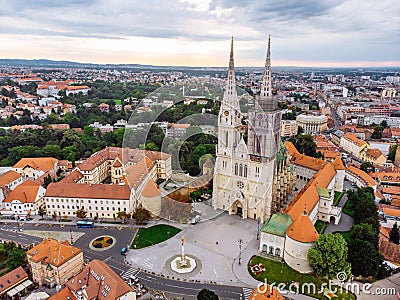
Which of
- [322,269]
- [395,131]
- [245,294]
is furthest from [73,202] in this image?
[395,131]

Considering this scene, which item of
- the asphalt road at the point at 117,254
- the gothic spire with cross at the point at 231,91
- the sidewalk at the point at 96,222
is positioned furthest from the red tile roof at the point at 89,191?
the gothic spire with cross at the point at 231,91

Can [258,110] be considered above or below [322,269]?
above

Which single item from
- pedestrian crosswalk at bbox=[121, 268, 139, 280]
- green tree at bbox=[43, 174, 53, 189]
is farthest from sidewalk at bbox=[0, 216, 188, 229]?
green tree at bbox=[43, 174, 53, 189]

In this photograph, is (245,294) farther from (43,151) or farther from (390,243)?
(43,151)

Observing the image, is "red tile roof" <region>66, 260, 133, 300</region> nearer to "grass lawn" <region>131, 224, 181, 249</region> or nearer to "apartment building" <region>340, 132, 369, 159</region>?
"grass lawn" <region>131, 224, 181, 249</region>

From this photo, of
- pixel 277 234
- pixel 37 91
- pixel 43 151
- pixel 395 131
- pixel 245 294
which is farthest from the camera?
pixel 37 91

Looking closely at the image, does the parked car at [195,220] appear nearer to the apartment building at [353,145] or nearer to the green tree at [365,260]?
the green tree at [365,260]
